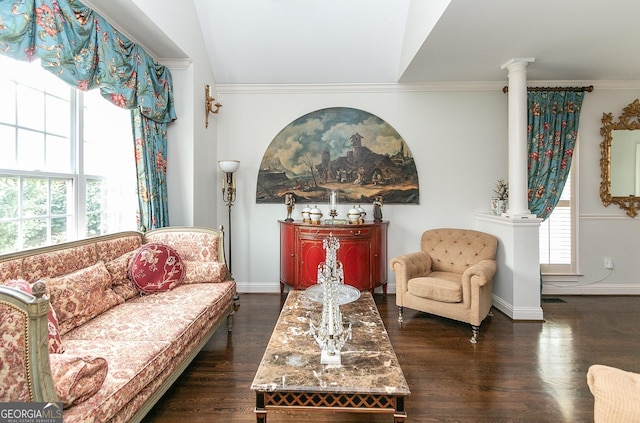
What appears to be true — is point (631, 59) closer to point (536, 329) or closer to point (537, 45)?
point (537, 45)

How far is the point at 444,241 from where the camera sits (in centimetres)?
393

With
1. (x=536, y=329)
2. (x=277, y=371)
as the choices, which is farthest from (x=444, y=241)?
(x=277, y=371)

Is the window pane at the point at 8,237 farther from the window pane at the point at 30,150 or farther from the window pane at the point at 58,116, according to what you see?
the window pane at the point at 58,116

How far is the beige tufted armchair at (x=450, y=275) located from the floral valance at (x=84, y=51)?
308 cm

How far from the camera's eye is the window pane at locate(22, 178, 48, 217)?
7.39ft

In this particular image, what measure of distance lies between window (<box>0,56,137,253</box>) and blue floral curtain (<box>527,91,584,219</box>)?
4.86m

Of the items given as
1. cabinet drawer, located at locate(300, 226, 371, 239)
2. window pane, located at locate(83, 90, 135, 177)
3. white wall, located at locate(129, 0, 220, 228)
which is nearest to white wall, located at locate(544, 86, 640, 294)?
cabinet drawer, located at locate(300, 226, 371, 239)

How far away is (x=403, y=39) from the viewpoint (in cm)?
390

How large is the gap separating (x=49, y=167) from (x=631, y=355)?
503 cm

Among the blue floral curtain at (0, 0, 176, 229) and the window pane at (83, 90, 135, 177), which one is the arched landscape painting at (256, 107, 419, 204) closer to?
the blue floral curtain at (0, 0, 176, 229)

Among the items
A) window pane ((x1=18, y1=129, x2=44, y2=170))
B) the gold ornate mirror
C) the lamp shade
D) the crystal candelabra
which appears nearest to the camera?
the crystal candelabra

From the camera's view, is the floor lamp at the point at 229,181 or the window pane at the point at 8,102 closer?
the window pane at the point at 8,102

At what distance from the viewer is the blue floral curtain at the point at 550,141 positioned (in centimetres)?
414

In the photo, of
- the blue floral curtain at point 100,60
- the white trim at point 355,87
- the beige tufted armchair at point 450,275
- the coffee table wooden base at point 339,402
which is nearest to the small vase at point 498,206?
the beige tufted armchair at point 450,275
